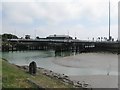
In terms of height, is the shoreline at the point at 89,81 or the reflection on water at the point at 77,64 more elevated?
the shoreline at the point at 89,81

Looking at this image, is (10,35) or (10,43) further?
(10,35)

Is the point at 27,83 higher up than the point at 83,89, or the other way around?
the point at 27,83

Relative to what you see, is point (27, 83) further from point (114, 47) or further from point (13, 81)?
point (114, 47)

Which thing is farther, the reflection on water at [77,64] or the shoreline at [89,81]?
the reflection on water at [77,64]

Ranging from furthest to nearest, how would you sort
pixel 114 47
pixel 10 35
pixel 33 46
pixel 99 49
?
pixel 10 35
pixel 33 46
pixel 99 49
pixel 114 47

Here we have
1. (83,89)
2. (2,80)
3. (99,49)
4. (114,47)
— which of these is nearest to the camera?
(2,80)

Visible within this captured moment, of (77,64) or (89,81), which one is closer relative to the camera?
(89,81)

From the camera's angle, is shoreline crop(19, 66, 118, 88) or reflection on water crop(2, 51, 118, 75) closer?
shoreline crop(19, 66, 118, 88)

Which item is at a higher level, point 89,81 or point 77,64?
point 89,81

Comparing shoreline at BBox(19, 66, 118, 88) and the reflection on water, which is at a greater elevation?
shoreline at BBox(19, 66, 118, 88)

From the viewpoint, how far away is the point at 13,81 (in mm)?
13336

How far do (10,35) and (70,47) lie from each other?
96.0 feet

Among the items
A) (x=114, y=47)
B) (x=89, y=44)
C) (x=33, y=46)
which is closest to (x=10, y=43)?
(x=33, y=46)

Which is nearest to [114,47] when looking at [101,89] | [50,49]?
[50,49]
